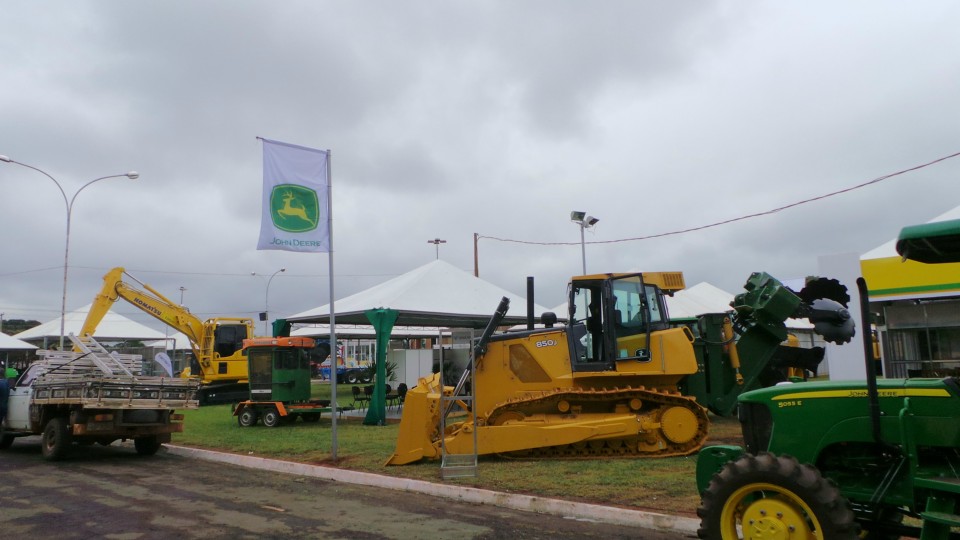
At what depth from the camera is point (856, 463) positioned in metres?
4.96

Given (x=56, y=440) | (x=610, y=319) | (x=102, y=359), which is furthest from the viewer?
(x=102, y=359)

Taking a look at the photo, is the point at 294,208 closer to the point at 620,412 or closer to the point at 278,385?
the point at 620,412

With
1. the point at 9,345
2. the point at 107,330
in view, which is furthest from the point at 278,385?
the point at 107,330

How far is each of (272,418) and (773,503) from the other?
1475cm

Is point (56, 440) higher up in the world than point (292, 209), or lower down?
lower down

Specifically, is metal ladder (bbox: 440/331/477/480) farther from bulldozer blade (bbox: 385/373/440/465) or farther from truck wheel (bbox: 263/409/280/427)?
truck wheel (bbox: 263/409/280/427)

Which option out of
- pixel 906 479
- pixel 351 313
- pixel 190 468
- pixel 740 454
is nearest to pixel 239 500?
pixel 190 468

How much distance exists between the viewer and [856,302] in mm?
14828

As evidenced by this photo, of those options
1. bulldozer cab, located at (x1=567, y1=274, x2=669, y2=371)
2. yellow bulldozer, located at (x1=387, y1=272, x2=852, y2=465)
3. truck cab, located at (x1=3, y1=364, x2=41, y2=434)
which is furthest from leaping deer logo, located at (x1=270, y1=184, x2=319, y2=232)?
truck cab, located at (x1=3, y1=364, x2=41, y2=434)

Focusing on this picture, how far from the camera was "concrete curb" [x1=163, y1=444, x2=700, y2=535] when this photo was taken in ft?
21.8

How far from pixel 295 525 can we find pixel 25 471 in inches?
267

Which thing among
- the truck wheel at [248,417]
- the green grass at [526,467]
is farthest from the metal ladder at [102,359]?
the truck wheel at [248,417]

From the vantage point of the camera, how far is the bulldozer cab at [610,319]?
10.8 m

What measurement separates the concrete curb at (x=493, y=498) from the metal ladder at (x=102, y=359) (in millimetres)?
3653
